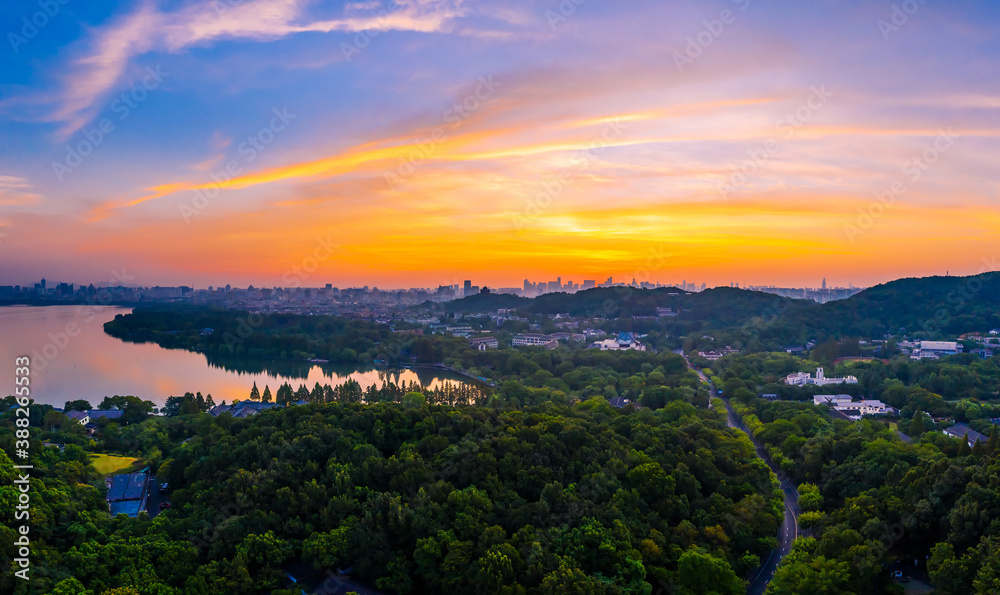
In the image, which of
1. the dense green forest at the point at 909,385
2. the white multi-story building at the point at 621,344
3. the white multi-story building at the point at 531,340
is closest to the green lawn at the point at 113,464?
the dense green forest at the point at 909,385

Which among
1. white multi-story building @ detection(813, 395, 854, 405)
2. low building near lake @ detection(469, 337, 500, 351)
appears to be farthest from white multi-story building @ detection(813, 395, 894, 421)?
low building near lake @ detection(469, 337, 500, 351)

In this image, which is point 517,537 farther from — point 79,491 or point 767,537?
point 79,491

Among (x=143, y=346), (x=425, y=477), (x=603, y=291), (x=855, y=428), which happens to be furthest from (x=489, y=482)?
(x=603, y=291)

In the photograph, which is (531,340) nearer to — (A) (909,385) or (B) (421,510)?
(A) (909,385)

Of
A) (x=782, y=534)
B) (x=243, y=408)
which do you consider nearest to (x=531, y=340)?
(x=243, y=408)

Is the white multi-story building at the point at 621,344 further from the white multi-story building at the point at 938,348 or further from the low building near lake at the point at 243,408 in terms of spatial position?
the low building near lake at the point at 243,408

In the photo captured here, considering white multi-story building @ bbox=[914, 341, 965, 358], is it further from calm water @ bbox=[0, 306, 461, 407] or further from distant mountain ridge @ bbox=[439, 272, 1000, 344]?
calm water @ bbox=[0, 306, 461, 407]
